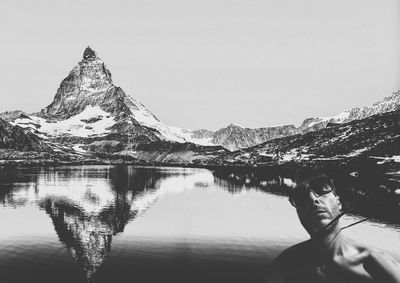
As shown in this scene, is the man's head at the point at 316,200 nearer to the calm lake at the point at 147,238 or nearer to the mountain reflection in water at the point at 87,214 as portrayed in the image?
the calm lake at the point at 147,238

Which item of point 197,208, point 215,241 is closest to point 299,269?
point 215,241

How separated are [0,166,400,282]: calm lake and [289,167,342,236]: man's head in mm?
32448

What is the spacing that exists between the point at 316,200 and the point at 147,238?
76.5m

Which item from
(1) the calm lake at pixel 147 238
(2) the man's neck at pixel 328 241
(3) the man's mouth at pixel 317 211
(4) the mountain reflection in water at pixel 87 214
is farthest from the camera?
(4) the mountain reflection in water at pixel 87 214

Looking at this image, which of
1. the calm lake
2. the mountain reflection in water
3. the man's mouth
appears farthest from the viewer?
the mountain reflection in water

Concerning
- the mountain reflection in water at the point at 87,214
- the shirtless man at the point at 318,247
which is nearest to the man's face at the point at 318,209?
the shirtless man at the point at 318,247

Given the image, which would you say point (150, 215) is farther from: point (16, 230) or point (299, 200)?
point (299, 200)

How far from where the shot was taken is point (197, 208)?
12950 cm

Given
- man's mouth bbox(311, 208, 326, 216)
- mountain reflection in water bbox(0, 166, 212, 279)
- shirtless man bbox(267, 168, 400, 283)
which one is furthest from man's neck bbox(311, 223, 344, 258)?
mountain reflection in water bbox(0, 166, 212, 279)

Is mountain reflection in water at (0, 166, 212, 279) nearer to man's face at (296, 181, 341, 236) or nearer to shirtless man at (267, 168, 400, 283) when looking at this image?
shirtless man at (267, 168, 400, 283)

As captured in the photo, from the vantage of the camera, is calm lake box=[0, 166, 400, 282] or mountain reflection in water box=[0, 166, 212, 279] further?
mountain reflection in water box=[0, 166, 212, 279]

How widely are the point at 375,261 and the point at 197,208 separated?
415 feet

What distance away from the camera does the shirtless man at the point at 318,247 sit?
14.6 ft

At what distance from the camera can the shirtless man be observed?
175 inches
